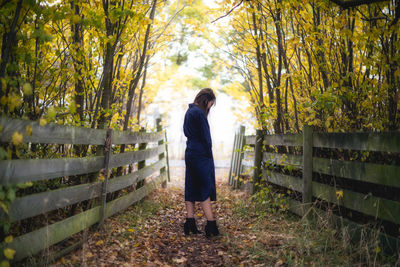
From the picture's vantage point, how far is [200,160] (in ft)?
14.8

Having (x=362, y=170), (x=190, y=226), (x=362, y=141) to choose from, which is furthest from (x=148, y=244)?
(x=362, y=141)

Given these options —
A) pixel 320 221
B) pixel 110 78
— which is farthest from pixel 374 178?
pixel 110 78

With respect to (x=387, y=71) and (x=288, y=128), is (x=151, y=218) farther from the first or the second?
(x=387, y=71)

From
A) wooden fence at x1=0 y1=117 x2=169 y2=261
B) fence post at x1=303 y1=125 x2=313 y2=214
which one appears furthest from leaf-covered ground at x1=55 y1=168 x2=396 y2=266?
fence post at x1=303 y1=125 x2=313 y2=214

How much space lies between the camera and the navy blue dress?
→ 14.6ft

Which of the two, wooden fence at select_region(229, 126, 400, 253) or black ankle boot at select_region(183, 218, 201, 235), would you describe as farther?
black ankle boot at select_region(183, 218, 201, 235)

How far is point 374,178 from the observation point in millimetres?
3207

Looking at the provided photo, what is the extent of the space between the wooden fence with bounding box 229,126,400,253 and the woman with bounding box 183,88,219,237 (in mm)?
1299

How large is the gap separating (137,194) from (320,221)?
10.6 feet

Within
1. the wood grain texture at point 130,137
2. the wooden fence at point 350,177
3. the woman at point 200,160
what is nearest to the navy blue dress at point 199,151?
the woman at point 200,160

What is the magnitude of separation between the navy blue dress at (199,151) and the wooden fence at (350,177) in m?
1.31

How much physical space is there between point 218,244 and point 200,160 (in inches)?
45.9

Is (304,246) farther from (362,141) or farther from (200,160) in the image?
(200,160)

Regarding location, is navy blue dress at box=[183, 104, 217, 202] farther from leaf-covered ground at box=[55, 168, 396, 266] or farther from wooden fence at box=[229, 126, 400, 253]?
wooden fence at box=[229, 126, 400, 253]
